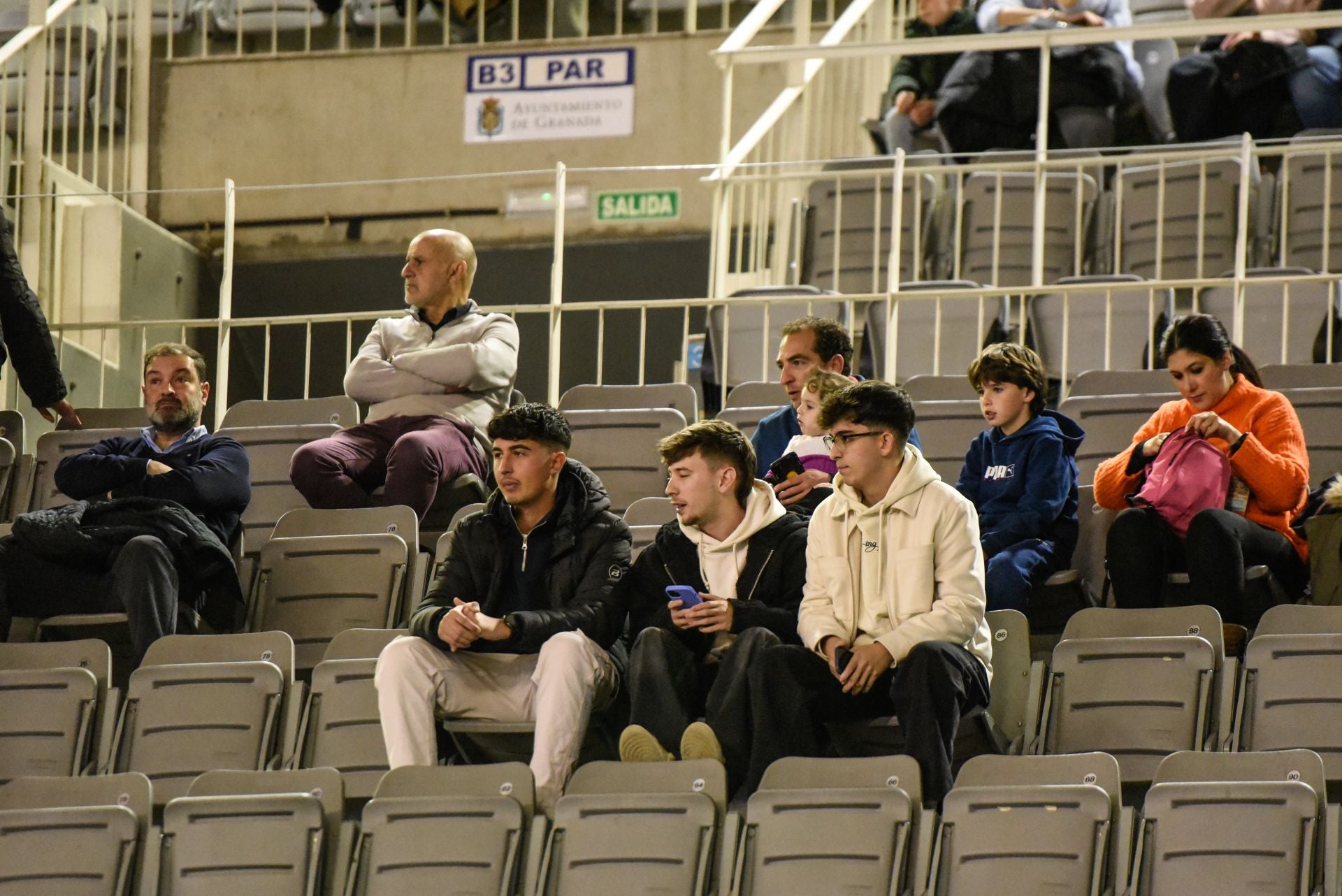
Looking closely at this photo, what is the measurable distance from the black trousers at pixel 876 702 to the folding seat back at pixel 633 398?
2186 mm

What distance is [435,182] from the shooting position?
35.6 ft

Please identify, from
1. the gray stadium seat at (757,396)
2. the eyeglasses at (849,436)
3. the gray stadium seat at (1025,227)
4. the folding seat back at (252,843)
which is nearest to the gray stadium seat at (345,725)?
the folding seat back at (252,843)

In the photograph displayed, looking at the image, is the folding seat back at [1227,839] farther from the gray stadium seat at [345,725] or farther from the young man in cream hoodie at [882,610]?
the gray stadium seat at [345,725]

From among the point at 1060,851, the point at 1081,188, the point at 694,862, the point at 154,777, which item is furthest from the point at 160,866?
the point at 1081,188

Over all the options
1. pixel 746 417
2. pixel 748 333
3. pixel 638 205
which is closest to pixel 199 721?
pixel 746 417

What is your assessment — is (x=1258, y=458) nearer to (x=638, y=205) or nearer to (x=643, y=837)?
(x=643, y=837)

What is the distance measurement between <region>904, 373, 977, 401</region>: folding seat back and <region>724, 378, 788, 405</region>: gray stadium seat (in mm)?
392

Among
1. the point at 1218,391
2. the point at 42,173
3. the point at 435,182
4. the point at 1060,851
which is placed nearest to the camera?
the point at 1060,851

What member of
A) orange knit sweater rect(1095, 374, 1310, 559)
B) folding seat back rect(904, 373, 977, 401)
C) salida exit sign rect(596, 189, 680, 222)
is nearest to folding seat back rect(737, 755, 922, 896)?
orange knit sweater rect(1095, 374, 1310, 559)

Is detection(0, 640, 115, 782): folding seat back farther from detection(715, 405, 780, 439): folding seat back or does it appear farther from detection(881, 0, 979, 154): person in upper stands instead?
detection(881, 0, 979, 154): person in upper stands

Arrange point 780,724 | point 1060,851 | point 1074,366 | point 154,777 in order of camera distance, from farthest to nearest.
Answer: point 1074,366, point 154,777, point 780,724, point 1060,851

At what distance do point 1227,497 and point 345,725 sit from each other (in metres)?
2.17

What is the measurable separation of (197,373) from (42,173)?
3748 mm

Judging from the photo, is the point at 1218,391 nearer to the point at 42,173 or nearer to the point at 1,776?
the point at 1,776
